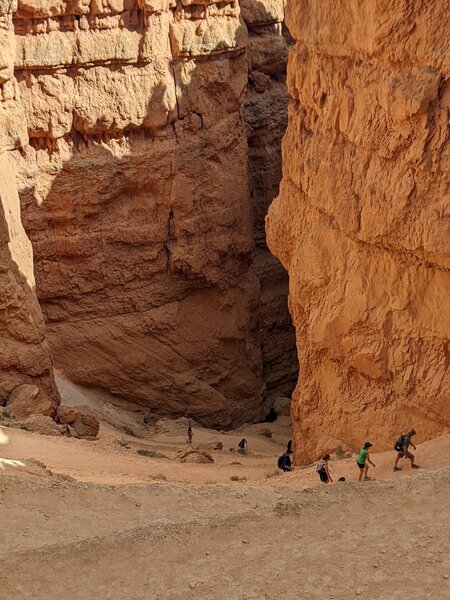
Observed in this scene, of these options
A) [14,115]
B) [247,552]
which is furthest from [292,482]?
[14,115]

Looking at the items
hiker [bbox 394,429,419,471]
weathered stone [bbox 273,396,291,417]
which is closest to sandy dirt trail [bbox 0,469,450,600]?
hiker [bbox 394,429,419,471]

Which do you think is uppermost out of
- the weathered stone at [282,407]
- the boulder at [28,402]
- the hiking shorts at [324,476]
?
the hiking shorts at [324,476]

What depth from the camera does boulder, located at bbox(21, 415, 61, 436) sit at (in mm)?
17659

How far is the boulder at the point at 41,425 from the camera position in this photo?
17659 millimetres

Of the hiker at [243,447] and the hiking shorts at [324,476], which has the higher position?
the hiking shorts at [324,476]

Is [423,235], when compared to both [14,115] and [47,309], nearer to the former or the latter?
[14,115]

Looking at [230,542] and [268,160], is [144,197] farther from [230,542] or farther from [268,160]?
[230,542]

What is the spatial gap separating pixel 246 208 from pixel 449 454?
1537 centimetres

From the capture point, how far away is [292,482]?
14.7 m

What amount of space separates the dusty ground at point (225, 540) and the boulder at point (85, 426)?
303 inches

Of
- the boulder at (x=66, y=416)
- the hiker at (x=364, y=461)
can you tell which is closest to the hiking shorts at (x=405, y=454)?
the hiker at (x=364, y=461)

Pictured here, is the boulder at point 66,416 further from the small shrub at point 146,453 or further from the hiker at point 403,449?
the hiker at point 403,449

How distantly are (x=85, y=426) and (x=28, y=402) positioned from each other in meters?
1.21

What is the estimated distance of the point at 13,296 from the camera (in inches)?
754
